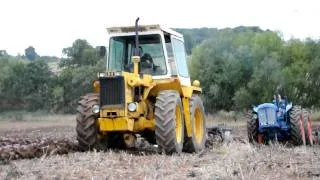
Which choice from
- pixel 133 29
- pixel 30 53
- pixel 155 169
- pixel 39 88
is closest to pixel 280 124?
pixel 133 29

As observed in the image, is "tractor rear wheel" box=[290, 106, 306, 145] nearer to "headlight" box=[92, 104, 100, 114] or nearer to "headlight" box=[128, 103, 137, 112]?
"headlight" box=[128, 103, 137, 112]

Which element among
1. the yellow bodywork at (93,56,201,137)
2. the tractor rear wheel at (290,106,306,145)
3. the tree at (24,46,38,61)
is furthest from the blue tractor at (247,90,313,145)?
the tree at (24,46,38,61)

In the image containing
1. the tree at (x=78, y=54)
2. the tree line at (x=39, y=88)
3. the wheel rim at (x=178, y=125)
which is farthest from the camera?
the tree at (x=78, y=54)

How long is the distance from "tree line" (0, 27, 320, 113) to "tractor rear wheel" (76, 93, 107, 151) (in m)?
31.9

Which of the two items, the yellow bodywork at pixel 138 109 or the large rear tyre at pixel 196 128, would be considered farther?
the large rear tyre at pixel 196 128

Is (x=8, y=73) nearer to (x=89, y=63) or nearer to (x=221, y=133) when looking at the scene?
(x=89, y=63)

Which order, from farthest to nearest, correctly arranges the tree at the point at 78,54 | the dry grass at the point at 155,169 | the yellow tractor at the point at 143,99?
the tree at the point at 78,54, the yellow tractor at the point at 143,99, the dry grass at the point at 155,169

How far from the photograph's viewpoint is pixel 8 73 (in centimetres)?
6306

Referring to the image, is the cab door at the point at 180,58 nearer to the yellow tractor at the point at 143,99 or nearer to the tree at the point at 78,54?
the yellow tractor at the point at 143,99

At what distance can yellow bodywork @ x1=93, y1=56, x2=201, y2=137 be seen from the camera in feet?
39.2

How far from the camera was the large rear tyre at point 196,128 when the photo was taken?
43.4ft

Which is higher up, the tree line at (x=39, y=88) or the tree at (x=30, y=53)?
the tree at (x=30, y=53)

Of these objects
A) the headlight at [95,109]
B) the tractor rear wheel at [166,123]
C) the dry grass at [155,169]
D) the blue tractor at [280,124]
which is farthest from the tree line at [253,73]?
the dry grass at [155,169]

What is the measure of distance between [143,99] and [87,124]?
1280mm
